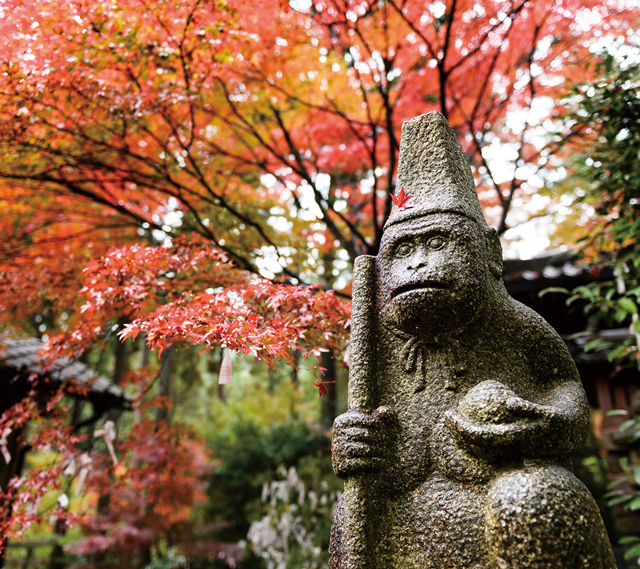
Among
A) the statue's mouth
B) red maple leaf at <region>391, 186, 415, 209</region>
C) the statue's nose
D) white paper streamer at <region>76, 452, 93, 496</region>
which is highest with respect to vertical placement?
red maple leaf at <region>391, 186, 415, 209</region>

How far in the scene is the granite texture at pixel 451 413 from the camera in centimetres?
165

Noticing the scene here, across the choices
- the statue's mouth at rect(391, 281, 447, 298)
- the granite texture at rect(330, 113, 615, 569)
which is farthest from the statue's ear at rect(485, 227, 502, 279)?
the statue's mouth at rect(391, 281, 447, 298)

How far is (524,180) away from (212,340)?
4.82 meters

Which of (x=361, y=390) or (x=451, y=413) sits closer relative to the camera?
(x=451, y=413)

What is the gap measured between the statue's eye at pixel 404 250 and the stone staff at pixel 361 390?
0.20 meters

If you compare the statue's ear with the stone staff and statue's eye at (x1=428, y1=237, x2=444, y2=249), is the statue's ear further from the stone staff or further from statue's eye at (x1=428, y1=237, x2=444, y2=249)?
the stone staff

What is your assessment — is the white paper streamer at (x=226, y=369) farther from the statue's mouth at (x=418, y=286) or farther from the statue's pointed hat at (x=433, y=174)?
the statue's pointed hat at (x=433, y=174)

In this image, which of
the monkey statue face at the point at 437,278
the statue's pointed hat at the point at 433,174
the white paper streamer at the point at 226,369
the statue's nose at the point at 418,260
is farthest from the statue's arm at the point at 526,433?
the white paper streamer at the point at 226,369

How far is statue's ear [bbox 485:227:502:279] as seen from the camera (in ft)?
7.75

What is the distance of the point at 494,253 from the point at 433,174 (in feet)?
1.90

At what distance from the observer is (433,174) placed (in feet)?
8.11

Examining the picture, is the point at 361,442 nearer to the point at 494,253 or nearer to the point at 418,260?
the point at 418,260

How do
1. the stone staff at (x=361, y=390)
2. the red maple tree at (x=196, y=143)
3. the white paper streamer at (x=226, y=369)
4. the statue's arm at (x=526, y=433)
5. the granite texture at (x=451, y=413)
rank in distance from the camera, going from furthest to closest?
1. the red maple tree at (x=196, y=143)
2. the white paper streamer at (x=226, y=369)
3. the stone staff at (x=361, y=390)
4. the statue's arm at (x=526, y=433)
5. the granite texture at (x=451, y=413)

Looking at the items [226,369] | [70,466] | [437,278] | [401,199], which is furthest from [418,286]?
[70,466]
